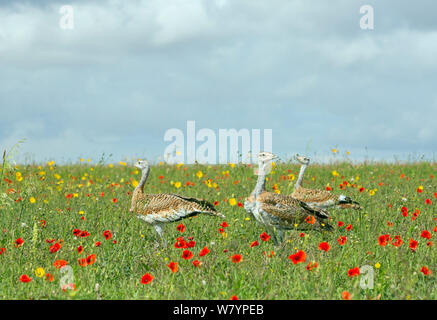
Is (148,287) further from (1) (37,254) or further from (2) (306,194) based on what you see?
(2) (306,194)

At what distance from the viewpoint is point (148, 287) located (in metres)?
4.70

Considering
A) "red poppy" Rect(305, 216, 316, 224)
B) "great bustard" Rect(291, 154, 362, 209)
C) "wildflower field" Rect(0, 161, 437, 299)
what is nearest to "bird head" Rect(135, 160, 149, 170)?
"wildflower field" Rect(0, 161, 437, 299)

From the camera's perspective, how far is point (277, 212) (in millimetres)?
6648

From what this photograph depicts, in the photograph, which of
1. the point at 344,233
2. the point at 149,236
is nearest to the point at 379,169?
the point at 344,233

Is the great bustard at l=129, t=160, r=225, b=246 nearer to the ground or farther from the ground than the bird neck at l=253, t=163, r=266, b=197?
nearer to the ground

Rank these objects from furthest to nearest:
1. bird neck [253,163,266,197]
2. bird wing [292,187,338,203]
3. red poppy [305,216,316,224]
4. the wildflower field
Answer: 1. bird wing [292,187,338,203]
2. bird neck [253,163,266,197]
3. red poppy [305,216,316,224]
4. the wildflower field

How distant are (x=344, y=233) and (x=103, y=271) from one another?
4080 mm

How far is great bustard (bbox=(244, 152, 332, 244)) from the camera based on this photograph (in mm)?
6668

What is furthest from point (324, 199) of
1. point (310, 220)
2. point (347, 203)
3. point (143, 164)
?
point (143, 164)

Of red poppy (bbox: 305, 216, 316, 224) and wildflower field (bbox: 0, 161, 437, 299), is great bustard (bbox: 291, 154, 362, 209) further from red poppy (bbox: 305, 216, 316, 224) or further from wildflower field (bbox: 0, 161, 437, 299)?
red poppy (bbox: 305, 216, 316, 224)

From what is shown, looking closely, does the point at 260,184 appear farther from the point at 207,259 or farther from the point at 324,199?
the point at 324,199

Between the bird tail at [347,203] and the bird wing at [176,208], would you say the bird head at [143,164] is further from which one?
the bird tail at [347,203]
